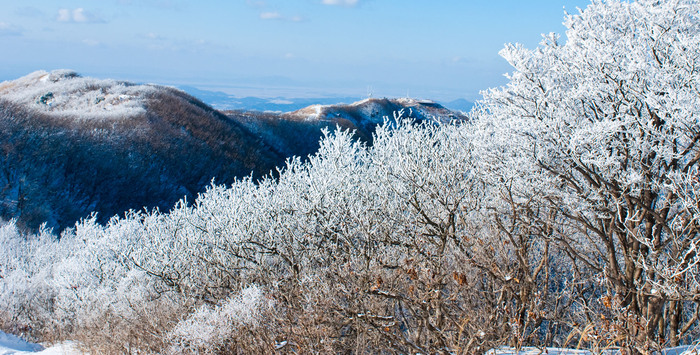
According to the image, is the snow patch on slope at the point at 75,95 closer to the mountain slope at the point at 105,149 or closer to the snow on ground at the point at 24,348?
the mountain slope at the point at 105,149

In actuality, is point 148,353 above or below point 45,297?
above

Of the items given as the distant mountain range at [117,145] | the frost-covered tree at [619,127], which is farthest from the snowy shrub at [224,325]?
the distant mountain range at [117,145]

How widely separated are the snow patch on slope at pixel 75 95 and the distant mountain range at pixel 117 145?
0.13 metres

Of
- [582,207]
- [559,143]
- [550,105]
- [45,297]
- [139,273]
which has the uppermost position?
[550,105]

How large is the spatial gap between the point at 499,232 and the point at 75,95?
2654 inches

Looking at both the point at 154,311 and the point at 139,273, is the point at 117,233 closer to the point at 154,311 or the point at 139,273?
the point at 139,273

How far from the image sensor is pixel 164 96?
225 feet

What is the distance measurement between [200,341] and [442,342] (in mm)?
5468

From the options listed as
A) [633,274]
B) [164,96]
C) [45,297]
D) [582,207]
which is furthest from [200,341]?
[164,96]

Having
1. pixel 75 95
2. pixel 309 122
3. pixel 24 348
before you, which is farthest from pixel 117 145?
pixel 24 348

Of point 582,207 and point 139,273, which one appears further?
point 139,273

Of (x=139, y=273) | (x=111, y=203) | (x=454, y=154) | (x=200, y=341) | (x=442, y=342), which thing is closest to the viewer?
(x=442, y=342)

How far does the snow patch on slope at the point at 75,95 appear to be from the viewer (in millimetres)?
57312

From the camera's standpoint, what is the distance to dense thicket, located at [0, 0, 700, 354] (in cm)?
724
